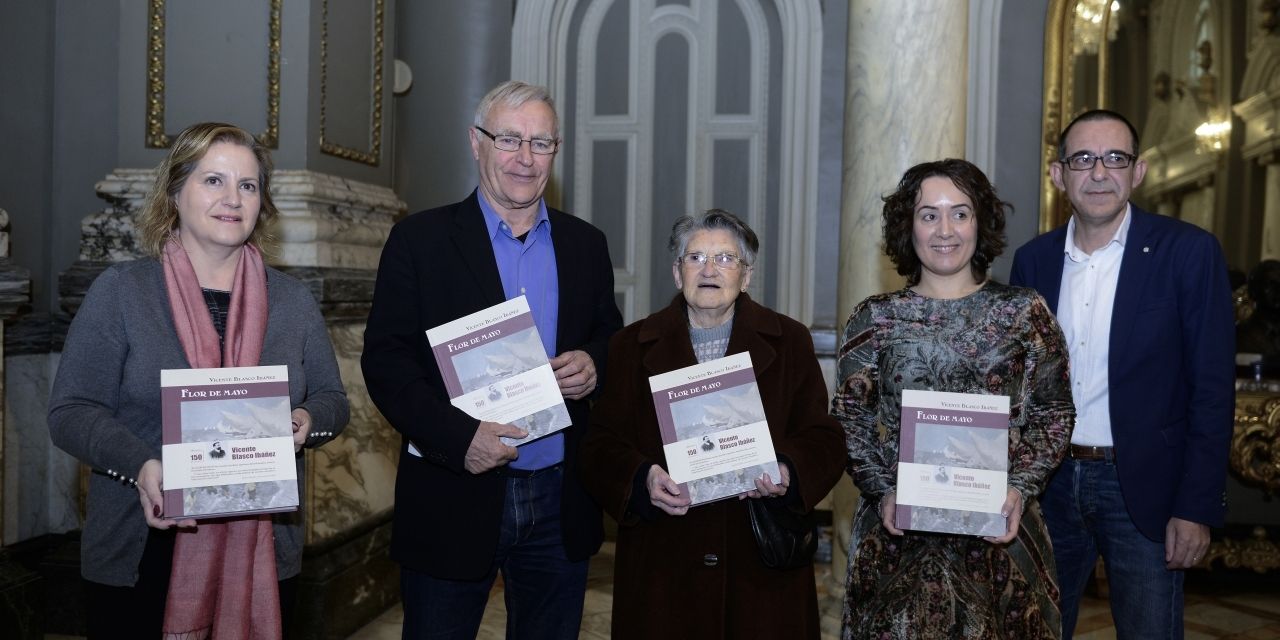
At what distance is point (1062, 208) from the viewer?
234 inches

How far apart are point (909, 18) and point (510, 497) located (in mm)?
2849

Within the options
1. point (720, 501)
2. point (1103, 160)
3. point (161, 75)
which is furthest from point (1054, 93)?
point (161, 75)

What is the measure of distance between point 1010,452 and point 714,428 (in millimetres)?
697

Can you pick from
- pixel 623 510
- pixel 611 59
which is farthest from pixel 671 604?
pixel 611 59

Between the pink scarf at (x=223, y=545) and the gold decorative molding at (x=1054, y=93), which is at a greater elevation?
the gold decorative molding at (x=1054, y=93)

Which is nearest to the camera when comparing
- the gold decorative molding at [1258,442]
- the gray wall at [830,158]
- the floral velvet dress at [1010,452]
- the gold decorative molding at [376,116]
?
the floral velvet dress at [1010,452]

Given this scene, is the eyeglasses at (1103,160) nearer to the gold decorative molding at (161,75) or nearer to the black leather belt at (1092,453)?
the black leather belt at (1092,453)

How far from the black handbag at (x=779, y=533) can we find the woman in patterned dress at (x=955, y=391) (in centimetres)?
Result: 16

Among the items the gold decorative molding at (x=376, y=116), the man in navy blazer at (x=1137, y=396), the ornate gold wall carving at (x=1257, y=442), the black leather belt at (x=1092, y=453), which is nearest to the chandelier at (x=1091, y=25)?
the ornate gold wall carving at (x=1257, y=442)

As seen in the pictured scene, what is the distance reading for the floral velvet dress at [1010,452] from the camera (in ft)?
7.73

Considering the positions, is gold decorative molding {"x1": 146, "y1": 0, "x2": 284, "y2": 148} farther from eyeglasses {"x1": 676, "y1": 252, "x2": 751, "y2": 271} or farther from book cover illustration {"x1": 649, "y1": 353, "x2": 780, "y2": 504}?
book cover illustration {"x1": 649, "y1": 353, "x2": 780, "y2": 504}

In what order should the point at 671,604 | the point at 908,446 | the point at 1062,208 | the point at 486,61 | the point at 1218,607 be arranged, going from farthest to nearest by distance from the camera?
the point at 486,61, the point at 1062,208, the point at 1218,607, the point at 671,604, the point at 908,446

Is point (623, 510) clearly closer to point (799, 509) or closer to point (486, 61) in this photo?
point (799, 509)

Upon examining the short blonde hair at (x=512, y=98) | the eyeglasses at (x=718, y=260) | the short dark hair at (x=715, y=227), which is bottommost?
the eyeglasses at (x=718, y=260)
